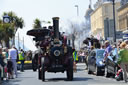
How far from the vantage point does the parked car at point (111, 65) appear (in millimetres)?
24312

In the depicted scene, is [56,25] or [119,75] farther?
[56,25]

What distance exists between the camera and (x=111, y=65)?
82.7ft

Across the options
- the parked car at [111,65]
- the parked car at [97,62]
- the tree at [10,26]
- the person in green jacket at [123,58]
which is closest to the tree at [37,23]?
the tree at [10,26]

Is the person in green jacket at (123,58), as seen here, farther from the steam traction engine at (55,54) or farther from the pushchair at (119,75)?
the steam traction engine at (55,54)

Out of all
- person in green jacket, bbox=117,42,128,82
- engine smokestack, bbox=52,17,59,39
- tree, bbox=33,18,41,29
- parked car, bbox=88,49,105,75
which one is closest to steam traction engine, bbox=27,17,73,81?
engine smokestack, bbox=52,17,59,39

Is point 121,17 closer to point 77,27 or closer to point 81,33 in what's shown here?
point 77,27

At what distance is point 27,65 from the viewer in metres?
47.1

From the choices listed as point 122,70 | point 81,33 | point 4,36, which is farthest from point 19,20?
point 122,70

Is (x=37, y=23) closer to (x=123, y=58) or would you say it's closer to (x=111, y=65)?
(x=111, y=65)

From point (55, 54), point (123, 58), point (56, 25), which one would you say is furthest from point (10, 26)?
point (123, 58)

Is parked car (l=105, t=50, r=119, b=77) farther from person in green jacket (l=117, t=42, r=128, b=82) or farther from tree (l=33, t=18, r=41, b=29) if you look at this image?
tree (l=33, t=18, r=41, b=29)

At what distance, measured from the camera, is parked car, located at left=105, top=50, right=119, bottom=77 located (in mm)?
24312

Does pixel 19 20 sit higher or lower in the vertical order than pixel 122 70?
higher

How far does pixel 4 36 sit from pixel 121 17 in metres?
36.1
